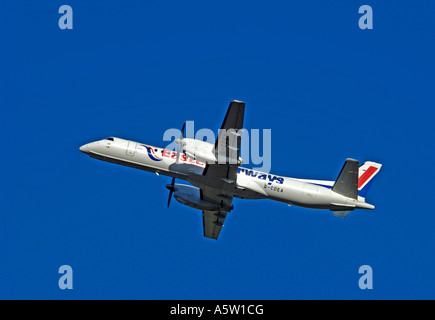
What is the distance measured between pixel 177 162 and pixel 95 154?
5772 mm

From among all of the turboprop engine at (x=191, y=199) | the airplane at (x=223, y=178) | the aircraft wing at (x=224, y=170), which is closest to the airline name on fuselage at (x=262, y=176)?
the airplane at (x=223, y=178)

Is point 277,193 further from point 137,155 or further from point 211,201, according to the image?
point 137,155

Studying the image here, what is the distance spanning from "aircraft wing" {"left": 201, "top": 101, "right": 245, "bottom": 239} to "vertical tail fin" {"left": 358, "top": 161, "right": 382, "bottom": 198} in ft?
28.6

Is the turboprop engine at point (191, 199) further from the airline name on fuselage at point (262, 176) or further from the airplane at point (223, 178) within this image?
the airline name on fuselage at point (262, 176)

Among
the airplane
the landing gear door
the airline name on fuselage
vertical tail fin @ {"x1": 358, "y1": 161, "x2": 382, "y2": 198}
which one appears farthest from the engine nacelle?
vertical tail fin @ {"x1": 358, "y1": 161, "x2": 382, "y2": 198}

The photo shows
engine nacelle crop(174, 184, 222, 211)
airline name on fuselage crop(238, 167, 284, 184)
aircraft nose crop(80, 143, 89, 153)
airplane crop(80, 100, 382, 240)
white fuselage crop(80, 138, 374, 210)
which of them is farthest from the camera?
engine nacelle crop(174, 184, 222, 211)

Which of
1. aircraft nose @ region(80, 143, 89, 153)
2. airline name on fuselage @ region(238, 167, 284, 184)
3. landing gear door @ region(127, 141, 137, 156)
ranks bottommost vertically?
airline name on fuselage @ region(238, 167, 284, 184)

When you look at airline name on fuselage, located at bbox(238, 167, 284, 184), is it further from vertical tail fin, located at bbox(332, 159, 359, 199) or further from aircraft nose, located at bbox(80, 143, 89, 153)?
aircraft nose, located at bbox(80, 143, 89, 153)

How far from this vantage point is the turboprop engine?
37.7 m

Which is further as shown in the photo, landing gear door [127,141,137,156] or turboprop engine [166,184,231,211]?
turboprop engine [166,184,231,211]

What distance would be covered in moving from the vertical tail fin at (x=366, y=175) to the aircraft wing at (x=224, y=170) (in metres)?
8.71

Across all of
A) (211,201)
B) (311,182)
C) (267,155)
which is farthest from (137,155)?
(311,182)

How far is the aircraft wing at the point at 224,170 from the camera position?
3098 cm

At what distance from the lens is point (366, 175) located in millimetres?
36969
